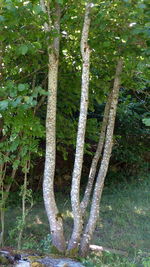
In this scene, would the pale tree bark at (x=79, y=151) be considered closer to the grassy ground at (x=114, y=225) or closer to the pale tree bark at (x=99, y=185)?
the pale tree bark at (x=99, y=185)

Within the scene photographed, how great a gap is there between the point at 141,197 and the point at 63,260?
448cm

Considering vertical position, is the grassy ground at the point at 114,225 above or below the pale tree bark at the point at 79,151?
below

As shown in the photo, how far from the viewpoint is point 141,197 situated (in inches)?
291

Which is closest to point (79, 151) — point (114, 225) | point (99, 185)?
point (99, 185)

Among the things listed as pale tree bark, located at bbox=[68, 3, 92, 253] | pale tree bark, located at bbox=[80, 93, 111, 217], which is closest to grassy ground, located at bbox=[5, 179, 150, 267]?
pale tree bark, located at bbox=[68, 3, 92, 253]

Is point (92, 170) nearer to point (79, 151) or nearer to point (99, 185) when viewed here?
point (99, 185)

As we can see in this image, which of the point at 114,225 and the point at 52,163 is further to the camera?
the point at 114,225

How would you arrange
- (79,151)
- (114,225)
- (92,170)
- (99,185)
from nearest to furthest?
(79,151), (99,185), (92,170), (114,225)

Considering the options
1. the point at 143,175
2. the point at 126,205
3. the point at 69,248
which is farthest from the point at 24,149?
the point at 143,175

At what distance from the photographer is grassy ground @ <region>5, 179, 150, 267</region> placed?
412cm

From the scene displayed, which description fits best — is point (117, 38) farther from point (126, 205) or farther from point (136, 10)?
point (126, 205)

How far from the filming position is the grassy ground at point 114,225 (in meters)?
4.12

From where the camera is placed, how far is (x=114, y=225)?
584 centimetres

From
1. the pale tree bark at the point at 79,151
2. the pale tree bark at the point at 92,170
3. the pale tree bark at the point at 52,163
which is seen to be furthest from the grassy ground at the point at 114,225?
the pale tree bark at the point at 92,170
